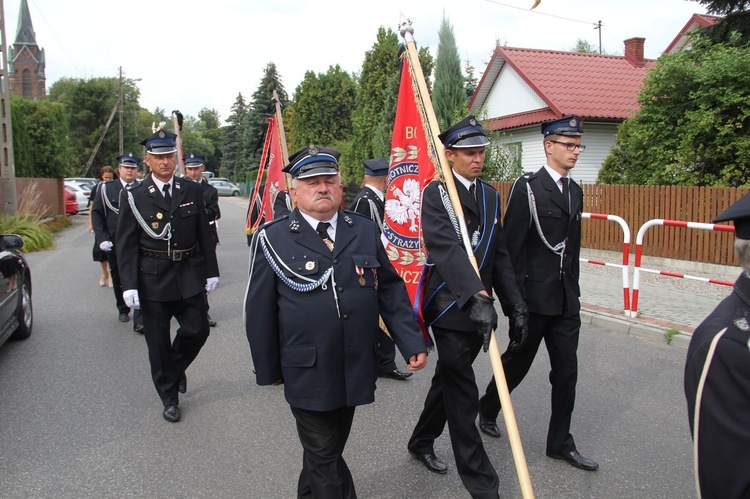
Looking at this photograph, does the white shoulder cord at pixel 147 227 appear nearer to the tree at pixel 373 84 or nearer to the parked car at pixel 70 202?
the tree at pixel 373 84

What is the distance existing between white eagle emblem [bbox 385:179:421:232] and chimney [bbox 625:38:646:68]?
79.9 feet

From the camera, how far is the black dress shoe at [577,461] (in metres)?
3.89

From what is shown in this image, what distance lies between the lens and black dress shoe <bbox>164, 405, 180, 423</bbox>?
480 centimetres

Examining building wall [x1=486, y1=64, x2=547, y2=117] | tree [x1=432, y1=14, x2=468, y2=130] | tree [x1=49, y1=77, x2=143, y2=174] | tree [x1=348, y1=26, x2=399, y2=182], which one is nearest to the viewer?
tree [x1=432, y1=14, x2=468, y2=130]

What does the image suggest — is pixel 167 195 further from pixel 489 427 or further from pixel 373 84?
pixel 373 84

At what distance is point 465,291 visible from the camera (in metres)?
3.23

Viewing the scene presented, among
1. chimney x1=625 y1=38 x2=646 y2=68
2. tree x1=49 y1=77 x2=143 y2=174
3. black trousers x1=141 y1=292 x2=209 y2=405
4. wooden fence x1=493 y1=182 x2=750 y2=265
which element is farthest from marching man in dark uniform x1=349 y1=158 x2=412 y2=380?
tree x1=49 y1=77 x2=143 y2=174

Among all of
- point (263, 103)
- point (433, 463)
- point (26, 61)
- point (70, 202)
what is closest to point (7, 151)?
point (70, 202)

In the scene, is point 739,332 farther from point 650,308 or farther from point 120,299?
point 120,299

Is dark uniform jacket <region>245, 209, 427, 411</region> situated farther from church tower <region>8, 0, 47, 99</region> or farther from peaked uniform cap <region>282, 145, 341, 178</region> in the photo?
church tower <region>8, 0, 47, 99</region>

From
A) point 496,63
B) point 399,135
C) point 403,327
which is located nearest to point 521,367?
point 403,327

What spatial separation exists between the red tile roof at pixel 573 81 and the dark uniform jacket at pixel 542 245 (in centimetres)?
1701

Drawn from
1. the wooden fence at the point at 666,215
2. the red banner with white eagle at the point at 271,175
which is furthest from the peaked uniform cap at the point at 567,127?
the wooden fence at the point at 666,215

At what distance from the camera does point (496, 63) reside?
24766mm
